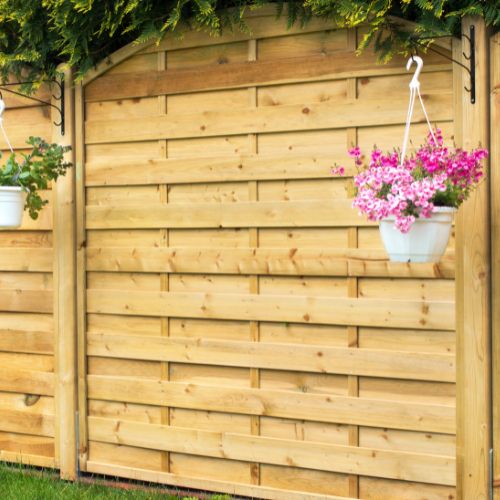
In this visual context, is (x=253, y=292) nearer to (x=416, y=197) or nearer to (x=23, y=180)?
(x=416, y=197)

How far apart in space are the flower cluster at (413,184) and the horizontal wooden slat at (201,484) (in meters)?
1.52

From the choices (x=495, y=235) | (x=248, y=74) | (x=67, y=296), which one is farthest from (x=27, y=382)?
(x=495, y=235)

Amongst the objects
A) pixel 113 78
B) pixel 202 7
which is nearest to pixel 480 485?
pixel 202 7

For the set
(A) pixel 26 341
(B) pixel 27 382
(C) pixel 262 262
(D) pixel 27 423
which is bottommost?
(D) pixel 27 423

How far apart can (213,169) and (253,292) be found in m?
0.68

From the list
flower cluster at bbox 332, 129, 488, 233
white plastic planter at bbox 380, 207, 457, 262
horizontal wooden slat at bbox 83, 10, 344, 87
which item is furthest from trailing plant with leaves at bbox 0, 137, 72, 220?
white plastic planter at bbox 380, 207, 457, 262

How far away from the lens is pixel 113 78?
321 centimetres

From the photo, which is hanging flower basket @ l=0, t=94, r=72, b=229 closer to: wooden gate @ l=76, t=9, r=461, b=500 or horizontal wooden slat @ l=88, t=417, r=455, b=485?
wooden gate @ l=76, t=9, r=461, b=500

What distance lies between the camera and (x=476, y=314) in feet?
8.33

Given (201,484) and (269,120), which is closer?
(269,120)

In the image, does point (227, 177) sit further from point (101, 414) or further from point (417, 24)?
point (101, 414)

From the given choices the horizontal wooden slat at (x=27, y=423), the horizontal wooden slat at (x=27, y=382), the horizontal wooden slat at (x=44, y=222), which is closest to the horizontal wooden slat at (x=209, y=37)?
the horizontal wooden slat at (x=44, y=222)

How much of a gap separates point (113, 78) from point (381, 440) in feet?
7.82

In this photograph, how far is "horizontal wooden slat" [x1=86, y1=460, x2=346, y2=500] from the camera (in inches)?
113
